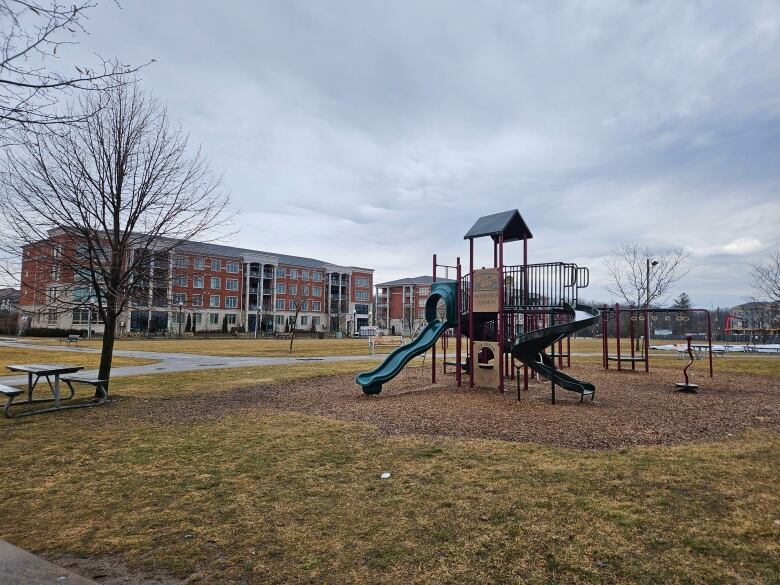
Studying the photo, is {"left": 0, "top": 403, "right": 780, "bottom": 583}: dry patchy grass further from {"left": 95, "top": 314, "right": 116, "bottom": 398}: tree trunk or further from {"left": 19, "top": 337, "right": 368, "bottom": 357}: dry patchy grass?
{"left": 19, "top": 337, "right": 368, "bottom": 357}: dry patchy grass

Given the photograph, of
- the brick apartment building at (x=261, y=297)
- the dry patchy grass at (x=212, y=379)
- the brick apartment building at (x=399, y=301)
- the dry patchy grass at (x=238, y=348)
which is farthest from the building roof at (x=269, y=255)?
the dry patchy grass at (x=212, y=379)

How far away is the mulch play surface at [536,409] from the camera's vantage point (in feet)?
24.5

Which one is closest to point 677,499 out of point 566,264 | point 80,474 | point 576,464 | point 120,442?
point 576,464

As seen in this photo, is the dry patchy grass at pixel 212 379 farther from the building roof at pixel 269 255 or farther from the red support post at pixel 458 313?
the building roof at pixel 269 255

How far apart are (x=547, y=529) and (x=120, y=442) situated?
6149 millimetres

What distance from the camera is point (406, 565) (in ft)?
10.8

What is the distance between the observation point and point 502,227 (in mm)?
12984

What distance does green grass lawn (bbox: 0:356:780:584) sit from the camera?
3287 mm

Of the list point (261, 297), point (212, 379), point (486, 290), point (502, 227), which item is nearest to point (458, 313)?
point (486, 290)

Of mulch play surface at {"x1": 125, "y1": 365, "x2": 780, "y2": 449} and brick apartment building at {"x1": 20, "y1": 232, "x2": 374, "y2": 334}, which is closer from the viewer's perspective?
mulch play surface at {"x1": 125, "y1": 365, "x2": 780, "y2": 449}

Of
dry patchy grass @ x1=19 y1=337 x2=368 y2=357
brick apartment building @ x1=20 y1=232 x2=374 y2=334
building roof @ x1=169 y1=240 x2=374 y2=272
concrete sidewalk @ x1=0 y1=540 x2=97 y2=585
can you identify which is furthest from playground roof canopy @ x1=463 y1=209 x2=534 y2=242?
building roof @ x1=169 y1=240 x2=374 y2=272

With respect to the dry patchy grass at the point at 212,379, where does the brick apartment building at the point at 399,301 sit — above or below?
above

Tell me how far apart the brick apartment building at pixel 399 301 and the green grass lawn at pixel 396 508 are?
303ft

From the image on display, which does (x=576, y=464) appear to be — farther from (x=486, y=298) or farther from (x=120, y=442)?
(x=486, y=298)
